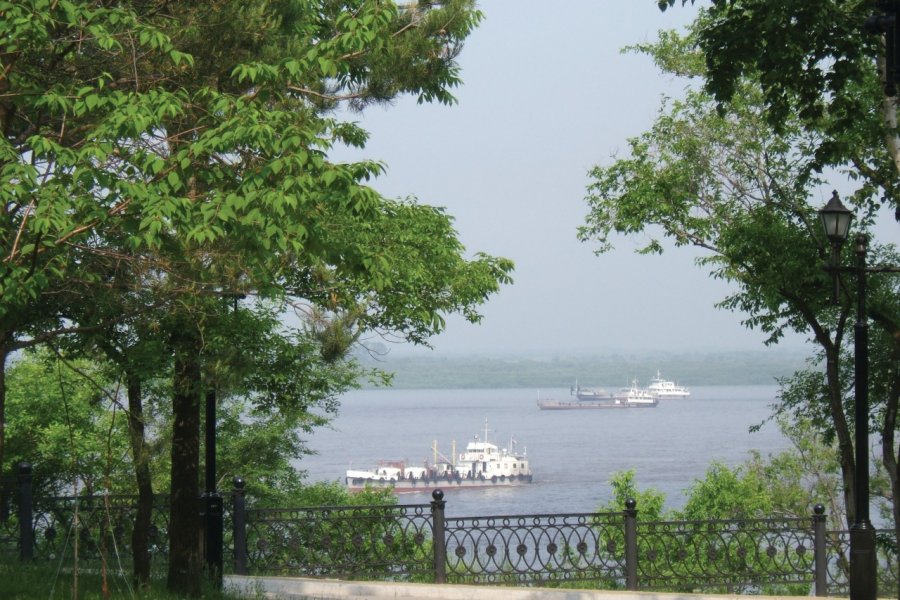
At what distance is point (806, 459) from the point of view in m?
40.4

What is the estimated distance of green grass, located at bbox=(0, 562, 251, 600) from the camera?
10719 millimetres

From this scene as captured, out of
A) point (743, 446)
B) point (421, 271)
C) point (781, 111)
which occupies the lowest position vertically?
point (743, 446)

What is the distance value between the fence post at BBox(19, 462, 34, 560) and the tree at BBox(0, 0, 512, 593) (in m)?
3.43

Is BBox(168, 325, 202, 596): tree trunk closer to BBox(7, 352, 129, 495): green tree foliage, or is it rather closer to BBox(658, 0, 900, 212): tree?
BBox(658, 0, 900, 212): tree

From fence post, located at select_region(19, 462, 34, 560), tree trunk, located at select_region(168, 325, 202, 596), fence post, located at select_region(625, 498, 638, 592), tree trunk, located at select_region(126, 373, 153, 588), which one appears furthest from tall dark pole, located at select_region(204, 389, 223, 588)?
fence post, located at select_region(625, 498, 638, 592)

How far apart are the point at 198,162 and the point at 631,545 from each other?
26.0ft

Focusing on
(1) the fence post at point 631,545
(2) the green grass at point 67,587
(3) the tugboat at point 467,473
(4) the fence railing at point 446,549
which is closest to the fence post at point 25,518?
(4) the fence railing at point 446,549

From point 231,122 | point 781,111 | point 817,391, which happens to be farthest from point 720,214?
point 231,122

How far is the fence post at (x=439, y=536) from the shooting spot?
14.4 m

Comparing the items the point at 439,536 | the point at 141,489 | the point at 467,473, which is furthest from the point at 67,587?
the point at 467,473

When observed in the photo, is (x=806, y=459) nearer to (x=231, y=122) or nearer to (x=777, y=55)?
(x=777, y=55)

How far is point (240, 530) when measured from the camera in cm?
1474

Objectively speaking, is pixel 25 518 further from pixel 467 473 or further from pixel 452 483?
pixel 467 473

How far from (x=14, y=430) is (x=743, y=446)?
117146 millimetres
